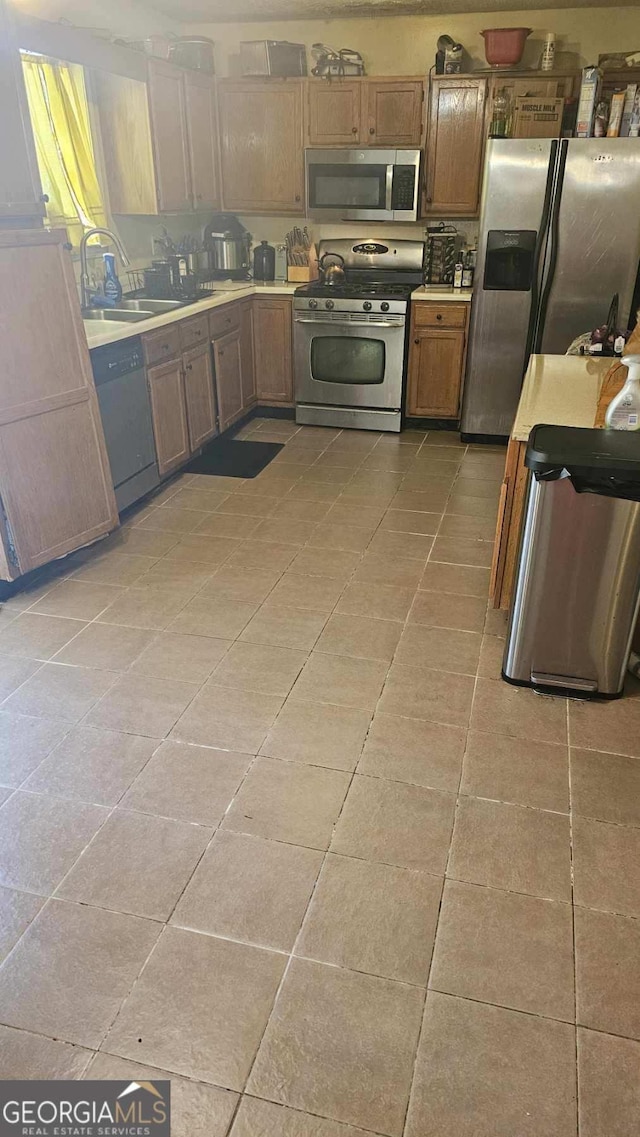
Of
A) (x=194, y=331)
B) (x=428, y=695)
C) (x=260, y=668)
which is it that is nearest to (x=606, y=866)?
(x=428, y=695)

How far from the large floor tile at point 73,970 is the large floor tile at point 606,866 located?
101 centimetres

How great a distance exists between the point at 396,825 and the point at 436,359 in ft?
11.9

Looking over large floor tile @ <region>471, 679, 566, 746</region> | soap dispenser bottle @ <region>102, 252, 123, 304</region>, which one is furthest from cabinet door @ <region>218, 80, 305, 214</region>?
large floor tile @ <region>471, 679, 566, 746</region>

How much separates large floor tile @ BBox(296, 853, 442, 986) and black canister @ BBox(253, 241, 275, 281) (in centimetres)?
464

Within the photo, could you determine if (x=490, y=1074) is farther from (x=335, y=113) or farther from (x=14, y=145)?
(x=335, y=113)

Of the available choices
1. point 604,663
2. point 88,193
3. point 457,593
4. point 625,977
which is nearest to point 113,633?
point 457,593

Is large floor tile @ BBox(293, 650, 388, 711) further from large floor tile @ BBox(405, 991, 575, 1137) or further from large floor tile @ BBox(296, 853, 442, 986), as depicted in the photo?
large floor tile @ BBox(405, 991, 575, 1137)

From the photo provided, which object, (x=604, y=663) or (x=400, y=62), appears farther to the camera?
(x=400, y=62)

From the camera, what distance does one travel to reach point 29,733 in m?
2.31

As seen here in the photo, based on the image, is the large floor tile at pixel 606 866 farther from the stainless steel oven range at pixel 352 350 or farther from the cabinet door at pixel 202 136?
the cabinet door at pixel 202 136

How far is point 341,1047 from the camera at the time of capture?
4.78 feet

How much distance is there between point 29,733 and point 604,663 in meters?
1.81

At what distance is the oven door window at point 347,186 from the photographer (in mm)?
4988

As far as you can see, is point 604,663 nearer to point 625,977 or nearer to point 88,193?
point 625,977
